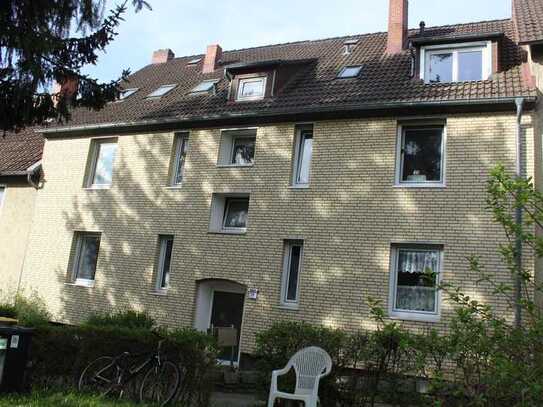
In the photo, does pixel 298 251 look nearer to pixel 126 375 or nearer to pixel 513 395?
pixel 126 375

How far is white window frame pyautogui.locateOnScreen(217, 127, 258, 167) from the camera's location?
1584cm

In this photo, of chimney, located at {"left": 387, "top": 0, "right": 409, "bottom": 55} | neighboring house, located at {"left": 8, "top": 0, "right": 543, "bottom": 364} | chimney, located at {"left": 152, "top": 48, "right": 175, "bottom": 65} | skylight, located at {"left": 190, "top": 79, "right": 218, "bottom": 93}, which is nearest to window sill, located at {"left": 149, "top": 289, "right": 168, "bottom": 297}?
neighboring house, located at {"left": 8, "top": 0, "right": 543, "bottom": 364}

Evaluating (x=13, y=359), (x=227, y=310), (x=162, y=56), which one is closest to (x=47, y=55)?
(x=13, y=359)

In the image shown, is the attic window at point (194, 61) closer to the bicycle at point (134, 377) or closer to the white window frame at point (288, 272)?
the white window frame at point (288, 272)

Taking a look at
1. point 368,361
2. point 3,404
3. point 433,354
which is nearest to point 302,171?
point 368,361

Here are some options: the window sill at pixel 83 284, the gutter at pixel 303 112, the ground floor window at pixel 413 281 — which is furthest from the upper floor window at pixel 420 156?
the window sill at pixel 83 284

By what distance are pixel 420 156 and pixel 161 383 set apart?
8.25 meters

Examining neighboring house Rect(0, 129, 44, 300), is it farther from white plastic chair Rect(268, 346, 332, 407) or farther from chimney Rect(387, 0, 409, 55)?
white plastic chair Rect(268, 346, 332, 407)

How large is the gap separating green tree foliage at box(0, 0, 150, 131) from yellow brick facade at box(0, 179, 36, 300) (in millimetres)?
9064

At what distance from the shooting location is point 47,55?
9.79 m

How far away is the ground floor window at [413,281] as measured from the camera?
12.6 m

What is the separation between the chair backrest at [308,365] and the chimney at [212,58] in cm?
1461

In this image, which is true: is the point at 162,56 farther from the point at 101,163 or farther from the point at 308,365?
the point at 308,365

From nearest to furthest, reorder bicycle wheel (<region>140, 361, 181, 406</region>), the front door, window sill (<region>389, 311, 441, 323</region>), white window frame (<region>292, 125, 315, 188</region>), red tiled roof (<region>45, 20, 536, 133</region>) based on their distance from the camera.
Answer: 1. bicycle wheel (<region>140, 361, 181, 406</region>)
2. window sill (<region>389, 311, 441, 323</region>)
3. red tiled roof (<region>45, 20, 536, 133</region>)
4. white window frame (<region>292, 125, 315, 188</region>)
5. the front door
